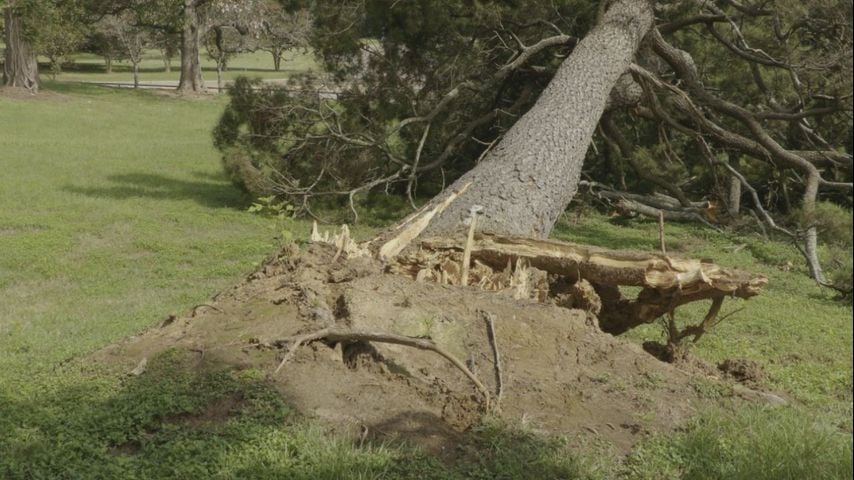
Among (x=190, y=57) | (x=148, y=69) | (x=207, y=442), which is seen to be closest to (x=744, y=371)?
(x=207, y=442)

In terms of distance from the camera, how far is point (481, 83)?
40.8ft

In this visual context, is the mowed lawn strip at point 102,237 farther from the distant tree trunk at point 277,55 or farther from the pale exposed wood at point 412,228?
the distant tree trunk at point 277,55

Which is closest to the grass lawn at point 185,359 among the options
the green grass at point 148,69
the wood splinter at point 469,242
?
the wood splinter at point 469,242

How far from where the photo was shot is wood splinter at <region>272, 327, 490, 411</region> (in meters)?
4.56

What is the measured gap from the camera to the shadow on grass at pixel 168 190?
13094 millimetres

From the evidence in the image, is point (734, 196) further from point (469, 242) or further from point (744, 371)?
point (469, 242)

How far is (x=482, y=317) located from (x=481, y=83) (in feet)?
25.3

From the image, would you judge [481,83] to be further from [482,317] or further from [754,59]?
[482,317]

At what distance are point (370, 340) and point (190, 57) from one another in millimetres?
30381

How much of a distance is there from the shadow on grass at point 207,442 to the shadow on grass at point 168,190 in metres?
8.53

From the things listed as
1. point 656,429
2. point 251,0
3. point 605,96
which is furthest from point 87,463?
point 251,0

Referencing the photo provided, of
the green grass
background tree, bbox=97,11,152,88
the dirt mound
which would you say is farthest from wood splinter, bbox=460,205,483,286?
the green grass

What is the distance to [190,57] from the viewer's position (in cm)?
3294

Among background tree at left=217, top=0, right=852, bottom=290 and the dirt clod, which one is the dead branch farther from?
background tree at left=217, top=0, right=852, bottom=290
